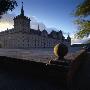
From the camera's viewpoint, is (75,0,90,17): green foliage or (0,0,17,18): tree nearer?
(0,0,17,18): tree

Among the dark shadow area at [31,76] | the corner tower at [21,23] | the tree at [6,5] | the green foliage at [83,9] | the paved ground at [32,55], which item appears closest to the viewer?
the dark shadow area at [31,76]

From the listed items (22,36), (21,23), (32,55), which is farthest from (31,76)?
(21,23)

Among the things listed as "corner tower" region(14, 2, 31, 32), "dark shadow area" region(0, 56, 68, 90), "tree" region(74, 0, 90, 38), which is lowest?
"dark shadow area" region(0, 56, 68, 90)

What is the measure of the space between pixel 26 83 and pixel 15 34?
122 meters

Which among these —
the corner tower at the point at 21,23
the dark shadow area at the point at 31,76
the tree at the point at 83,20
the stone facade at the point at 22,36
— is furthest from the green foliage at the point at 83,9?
the corner tower at the point at 21,23

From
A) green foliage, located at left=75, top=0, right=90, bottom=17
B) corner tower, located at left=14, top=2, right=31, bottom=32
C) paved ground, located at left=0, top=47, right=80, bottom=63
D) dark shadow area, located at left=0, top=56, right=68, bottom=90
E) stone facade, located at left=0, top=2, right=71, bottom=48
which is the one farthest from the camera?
corner tower, located at left=14, top=2, right=31, bottom=32

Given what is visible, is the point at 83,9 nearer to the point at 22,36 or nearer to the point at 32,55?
the point at 32,55

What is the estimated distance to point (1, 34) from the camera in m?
151

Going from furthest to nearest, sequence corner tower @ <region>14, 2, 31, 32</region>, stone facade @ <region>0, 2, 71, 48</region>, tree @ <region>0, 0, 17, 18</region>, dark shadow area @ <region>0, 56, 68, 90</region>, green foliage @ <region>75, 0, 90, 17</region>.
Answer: corner tower @ <region>14, 2, 31, 32</region>
stone facade @ <region>0, 2, 71, 48</region>
green foliage @ <region>75, 0, 90, 17</region>
tree @ <region>0, 0, 17, 18</region>
dark shadow area @ <region>0, 56, 68, 90</region>

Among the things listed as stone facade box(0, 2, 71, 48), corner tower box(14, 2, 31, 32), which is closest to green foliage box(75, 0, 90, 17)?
stone facade box(0, 2, 71, 48)

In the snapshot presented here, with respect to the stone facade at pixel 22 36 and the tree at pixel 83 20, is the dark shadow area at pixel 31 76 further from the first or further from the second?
the stone facade at pixel 22 36

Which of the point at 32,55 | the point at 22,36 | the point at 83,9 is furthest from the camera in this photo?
the point at 22,36

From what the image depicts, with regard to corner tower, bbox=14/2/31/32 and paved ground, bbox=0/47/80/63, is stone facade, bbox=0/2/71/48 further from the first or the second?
paved ground, bbox=0/47/80/63

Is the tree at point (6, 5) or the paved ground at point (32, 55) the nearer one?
the tree at point (6, 5)
